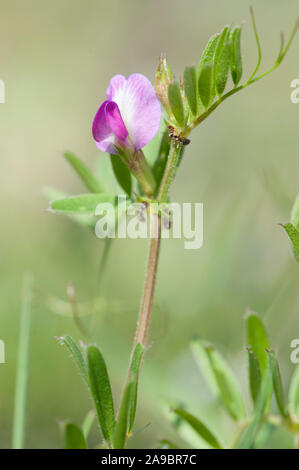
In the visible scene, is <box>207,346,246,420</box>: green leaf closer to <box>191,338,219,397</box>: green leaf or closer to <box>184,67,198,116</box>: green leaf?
<box>191,338,219,397</box>: green leaf

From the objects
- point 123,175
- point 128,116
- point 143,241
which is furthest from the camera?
point 143,241

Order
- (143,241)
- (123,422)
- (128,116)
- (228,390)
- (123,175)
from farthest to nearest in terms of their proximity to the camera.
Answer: (143,241)
(228,390)
(123,175)
(128,116)
(123,422)

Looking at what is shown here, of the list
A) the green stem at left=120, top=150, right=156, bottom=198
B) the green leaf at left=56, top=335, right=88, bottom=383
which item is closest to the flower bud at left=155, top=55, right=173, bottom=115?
the green stem at left=120, top=150, right=156, bottom=198

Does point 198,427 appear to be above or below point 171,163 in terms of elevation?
below

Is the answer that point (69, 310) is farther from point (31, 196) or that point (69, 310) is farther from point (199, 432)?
point (31, 196)

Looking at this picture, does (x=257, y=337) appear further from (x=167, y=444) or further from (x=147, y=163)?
(x=147, y=163)

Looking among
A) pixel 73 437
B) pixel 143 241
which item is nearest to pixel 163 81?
pixel 73 437

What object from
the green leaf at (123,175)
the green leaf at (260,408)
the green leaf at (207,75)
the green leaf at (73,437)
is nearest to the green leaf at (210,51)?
the green leaf at (207,75)
